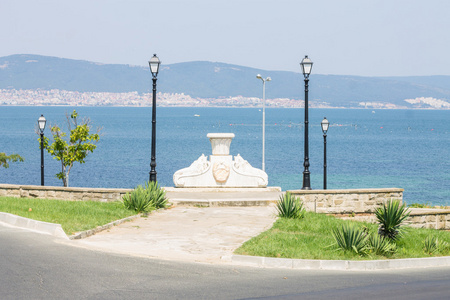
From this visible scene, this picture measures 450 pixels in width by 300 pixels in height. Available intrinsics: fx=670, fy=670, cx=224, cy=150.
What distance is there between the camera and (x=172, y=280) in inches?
443

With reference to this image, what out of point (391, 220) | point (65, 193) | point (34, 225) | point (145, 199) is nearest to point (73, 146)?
point (65, 193)

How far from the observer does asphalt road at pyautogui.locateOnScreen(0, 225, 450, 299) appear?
33.9 feet

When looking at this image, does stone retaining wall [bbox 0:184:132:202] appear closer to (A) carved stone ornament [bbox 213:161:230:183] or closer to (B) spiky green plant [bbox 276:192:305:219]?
(A) carved stone ornament [bbox 213:161:230:183]

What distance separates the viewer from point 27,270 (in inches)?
452

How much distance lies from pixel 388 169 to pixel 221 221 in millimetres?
65261

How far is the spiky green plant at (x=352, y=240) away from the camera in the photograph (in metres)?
13.8

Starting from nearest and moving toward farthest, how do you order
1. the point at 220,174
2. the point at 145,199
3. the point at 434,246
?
the point at 434,246
the point at 145,199
the point at 220,174

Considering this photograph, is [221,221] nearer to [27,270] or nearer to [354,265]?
[354,265]

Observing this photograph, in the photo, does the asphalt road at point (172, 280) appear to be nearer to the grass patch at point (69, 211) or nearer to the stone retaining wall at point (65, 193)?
the grass patch at point (69, 211)

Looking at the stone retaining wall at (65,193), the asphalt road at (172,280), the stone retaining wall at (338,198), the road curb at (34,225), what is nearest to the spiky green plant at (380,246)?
the asphalt road at (172,280)

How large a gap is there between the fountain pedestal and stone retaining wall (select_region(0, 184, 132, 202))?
3.07m

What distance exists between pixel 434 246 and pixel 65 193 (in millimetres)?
11731

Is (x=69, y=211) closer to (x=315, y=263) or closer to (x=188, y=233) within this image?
(x=188, y=233)

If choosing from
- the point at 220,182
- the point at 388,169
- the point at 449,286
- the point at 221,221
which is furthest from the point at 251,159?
the point at 449,286
